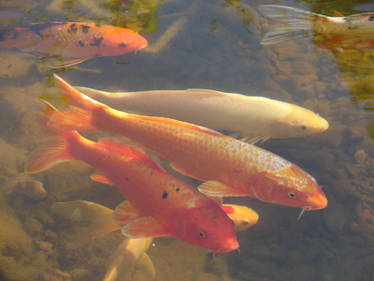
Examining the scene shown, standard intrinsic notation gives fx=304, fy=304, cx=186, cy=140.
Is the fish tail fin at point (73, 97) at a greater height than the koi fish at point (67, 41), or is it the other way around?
the koi fish at point (67, 41)

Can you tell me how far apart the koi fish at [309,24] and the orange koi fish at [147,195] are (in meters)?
2.44

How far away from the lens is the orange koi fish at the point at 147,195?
222cm

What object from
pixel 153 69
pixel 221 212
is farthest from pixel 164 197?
pixel 153 69

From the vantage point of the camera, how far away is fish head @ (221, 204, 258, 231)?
2738 mm

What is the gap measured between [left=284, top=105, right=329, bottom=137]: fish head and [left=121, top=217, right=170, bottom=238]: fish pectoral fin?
1.76 m

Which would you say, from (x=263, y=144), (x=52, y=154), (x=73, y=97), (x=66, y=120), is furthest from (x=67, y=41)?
(x=263, y=144)

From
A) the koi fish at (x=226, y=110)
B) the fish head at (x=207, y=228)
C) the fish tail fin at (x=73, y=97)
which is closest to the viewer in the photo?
the fish head at (x=207, y=228)

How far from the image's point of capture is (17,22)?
374 centimetres

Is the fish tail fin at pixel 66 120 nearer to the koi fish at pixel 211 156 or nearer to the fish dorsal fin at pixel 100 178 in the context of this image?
the koi fish at pixel 211 156

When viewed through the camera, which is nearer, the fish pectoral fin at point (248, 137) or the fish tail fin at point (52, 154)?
the fish tail fin at point (52, 154)

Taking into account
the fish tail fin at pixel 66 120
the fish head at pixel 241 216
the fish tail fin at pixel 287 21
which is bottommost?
the fish head at pixel 241 216

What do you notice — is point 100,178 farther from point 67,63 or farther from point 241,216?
point 67,63

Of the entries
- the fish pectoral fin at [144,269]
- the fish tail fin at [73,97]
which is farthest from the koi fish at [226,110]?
the fish pectoral fin at [144,269]

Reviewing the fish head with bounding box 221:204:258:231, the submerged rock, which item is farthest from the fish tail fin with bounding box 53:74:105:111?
the fish head with bounding box 221:204:258:231
